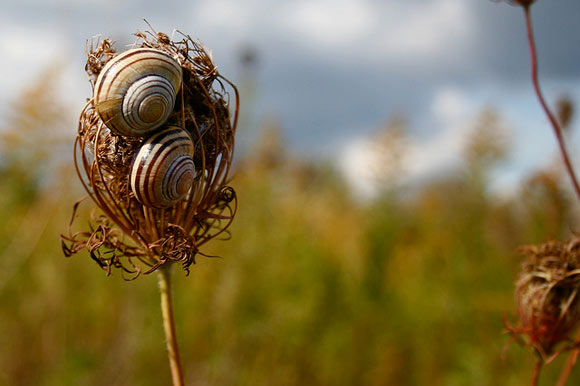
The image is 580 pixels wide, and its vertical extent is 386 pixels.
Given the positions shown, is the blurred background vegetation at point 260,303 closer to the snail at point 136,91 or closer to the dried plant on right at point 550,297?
the dried plant on right at point 550,297

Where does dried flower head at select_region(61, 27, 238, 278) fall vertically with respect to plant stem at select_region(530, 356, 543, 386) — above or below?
above

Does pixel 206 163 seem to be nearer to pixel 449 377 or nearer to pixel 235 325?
A: pixel 235 325

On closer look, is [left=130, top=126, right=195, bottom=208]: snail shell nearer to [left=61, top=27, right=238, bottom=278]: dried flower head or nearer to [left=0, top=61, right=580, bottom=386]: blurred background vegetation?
[left=61, top=27, right=238, bottom=278]: dried flower head

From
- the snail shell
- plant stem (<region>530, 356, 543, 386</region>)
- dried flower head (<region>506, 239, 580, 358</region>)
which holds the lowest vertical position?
plant stem (<region>530, 356, 543, 386</region>)

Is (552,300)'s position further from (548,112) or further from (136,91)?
(136,91)

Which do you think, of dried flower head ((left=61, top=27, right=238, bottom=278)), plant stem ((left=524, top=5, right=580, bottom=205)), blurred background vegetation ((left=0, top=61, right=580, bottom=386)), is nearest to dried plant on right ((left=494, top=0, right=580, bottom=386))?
plant stem ((left=524, top=5, right=580, bottom=205))

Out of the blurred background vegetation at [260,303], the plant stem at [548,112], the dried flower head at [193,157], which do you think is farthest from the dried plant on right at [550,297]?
the blurred background vegetation at [260,303]
